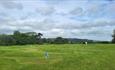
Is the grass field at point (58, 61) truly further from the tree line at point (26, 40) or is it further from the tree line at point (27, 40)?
the tree line at point (26, 40)

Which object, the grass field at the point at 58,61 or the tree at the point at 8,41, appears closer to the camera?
Answer: the grass field at the point at 58,61

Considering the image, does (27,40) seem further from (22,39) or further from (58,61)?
(58,61)

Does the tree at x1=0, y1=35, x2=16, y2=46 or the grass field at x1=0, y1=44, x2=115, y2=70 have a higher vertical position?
the tree at x1=0, y1=35, x2=16, y2=46

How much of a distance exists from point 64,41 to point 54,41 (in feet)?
16.5

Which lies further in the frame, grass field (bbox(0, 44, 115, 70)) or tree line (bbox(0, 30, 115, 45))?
tree line (bbox(0, 30, 115, 45))

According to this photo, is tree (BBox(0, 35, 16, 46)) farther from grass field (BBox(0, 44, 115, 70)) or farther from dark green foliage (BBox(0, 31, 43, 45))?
grass field (BBox(0, 44, 115, 70))

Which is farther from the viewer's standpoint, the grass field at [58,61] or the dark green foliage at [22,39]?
the dark green foliage at [22,39]

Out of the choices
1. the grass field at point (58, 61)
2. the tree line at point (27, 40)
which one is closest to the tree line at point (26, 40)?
the tree line at point (27, 40)

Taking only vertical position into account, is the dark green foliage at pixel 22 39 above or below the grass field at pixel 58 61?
above

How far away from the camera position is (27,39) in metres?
143

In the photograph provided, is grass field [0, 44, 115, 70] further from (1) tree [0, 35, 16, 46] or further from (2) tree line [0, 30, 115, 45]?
(1) tree [0, 35, 16, 46]

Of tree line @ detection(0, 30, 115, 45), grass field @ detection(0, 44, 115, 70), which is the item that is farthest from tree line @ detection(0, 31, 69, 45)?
grass field @ detection(0, 44, 115, 70)

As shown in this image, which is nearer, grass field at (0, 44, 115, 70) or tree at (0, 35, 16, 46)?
grass field at (0, 44, 115, 70)

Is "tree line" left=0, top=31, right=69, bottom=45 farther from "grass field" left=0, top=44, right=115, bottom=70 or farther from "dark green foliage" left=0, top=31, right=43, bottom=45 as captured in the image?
"grass field" left=0, top=44, right=115, bottom=70
